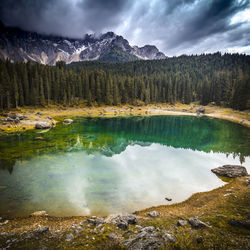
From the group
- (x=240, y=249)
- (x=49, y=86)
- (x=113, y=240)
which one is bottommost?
(x=113, y=240)

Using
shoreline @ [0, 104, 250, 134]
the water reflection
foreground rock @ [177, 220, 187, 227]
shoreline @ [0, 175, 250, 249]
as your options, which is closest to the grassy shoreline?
shoreline @ [0, 175, 250, 249]

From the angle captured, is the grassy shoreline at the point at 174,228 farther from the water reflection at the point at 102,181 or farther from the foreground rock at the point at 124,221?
the water reflection at the point at 102,181

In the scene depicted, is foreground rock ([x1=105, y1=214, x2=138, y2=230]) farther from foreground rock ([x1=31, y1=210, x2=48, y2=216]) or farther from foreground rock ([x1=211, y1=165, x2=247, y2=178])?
foreground rock ([x1=211, y1=165, x2=247, y2=178])

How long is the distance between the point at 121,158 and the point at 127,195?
11.6 meters

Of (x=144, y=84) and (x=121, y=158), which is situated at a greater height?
(x=144, y=84)

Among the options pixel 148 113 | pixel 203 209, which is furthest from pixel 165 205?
pixel 148 113

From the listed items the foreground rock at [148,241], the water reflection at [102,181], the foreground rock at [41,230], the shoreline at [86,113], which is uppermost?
the shoreline at [86,113]

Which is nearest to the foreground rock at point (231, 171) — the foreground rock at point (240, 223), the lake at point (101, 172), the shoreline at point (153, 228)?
the lake at point (101, 172)

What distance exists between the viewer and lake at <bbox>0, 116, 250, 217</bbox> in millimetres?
15156

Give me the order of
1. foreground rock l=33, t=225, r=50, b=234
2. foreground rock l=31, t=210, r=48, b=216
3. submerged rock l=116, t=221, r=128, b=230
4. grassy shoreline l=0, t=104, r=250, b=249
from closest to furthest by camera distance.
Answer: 1. grassy shoreline l=0, t=104, r=250, b=249
2. foreground rock l=33, t=225, r=50, b=234
3. submerged rock l=116, t=221, r=128, b=230
4. foreground rock l=31, t=210, r=48, b=216

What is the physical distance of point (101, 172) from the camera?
2208cm

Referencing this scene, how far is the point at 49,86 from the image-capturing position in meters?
87.8

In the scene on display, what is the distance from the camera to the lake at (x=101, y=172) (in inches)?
597

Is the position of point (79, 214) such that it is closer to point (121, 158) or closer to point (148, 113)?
point (121, 158)
